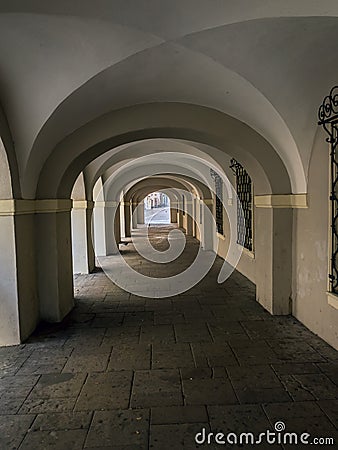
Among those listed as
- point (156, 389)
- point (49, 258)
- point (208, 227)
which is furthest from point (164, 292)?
point (208, 227)

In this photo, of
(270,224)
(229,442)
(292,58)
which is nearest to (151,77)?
(292,58)

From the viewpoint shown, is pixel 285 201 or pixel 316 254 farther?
pixel 285 201

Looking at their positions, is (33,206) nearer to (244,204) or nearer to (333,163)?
(333,163)

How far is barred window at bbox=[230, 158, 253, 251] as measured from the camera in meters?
7.41

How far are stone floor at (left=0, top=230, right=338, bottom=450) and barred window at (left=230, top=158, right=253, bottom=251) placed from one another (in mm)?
2549

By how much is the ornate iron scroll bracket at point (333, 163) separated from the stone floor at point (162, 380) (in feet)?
2.58

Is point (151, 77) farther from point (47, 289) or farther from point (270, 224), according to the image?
point (47, 289)

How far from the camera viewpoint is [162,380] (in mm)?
3256

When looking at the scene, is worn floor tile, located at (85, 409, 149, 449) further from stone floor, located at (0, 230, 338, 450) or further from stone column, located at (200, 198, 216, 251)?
stone column, located at (200, 198, 216, 251)

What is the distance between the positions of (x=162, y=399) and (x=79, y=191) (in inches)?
234

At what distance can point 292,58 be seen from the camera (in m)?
3.37

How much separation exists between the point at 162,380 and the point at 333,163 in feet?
8.67

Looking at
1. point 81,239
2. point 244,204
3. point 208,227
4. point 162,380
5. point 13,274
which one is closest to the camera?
point 162,380

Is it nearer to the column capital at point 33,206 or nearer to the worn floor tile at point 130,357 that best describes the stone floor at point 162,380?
the worn floor tile at point 130,357
